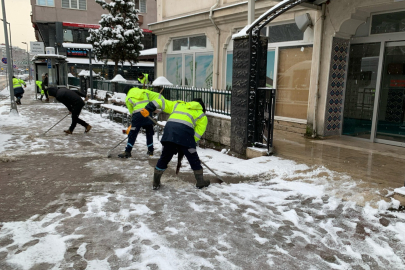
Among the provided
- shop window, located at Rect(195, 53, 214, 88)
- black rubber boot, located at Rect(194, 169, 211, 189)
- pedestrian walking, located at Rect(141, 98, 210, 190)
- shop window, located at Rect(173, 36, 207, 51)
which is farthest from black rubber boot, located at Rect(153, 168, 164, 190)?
shop window, located at Rect(173, 36, 207, 51)

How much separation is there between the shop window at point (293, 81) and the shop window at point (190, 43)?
3.69 meters

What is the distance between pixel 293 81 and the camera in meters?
8.88

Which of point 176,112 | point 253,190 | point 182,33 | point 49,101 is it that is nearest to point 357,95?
point 253,190

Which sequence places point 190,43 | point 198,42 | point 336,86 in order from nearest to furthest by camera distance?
point 336,86 → point 198,42 → point 190,43

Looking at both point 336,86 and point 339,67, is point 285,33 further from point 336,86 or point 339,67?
point 336,86

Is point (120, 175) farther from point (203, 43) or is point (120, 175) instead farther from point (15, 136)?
point (203, 43)

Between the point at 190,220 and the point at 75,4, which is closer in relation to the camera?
the point at 190,220

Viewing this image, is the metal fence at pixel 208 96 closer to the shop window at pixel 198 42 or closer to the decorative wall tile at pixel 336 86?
the decorative wall tile at pixel 336 86

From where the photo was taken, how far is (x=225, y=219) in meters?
3.95

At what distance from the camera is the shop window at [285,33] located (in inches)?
340

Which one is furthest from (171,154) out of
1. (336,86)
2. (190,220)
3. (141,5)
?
(141,5)

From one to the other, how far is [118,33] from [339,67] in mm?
14420

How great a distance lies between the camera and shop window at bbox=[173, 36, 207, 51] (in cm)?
1189

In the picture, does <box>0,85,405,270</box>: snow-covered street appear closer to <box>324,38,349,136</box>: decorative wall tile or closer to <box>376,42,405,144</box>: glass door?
<box>324,38,349,136</box>: decorative wall tile
